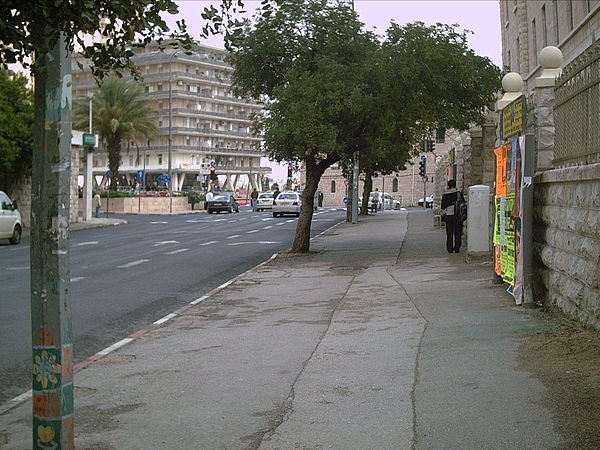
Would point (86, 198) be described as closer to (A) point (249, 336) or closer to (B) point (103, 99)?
(B) point (103, 99)

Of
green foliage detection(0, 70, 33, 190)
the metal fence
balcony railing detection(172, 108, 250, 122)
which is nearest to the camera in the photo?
the metal fence

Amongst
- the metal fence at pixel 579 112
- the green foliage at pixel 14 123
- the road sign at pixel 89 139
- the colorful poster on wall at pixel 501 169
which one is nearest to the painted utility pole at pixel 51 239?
the metal fence at pixel 579 112

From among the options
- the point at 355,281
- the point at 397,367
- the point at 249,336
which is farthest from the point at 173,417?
the point at 355,281

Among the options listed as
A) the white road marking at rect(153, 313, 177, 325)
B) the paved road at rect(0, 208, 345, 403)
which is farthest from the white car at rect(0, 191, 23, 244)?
the white road marking at rect(153, 313, 177, 325)

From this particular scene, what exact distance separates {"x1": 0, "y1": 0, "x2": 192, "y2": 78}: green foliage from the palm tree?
2314 inches

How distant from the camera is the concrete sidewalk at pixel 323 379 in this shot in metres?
5.29

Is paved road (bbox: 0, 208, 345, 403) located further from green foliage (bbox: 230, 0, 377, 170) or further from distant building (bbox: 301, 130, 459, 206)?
distant building (bbox: 301, 130, 459, 206)

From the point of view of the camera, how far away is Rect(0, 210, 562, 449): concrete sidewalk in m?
5.29

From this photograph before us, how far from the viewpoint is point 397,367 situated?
7109 millimetres

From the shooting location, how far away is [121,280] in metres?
16.1

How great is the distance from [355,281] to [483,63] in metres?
7.46

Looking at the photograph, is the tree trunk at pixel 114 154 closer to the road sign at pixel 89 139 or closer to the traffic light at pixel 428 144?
the road sign at pixel 89 139

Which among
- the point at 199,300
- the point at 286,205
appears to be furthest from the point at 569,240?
the point at 286,205

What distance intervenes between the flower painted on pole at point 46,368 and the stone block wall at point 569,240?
4.84 m
